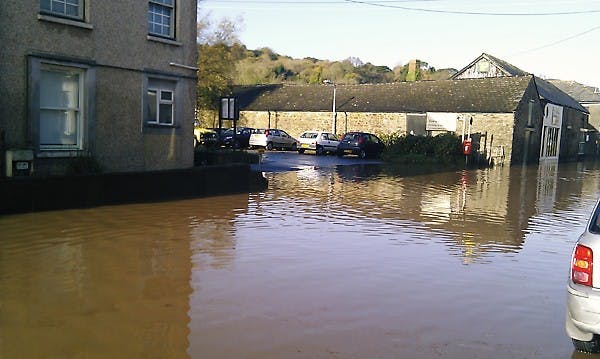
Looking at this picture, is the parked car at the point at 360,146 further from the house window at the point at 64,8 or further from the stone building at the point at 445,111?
the house window at the point at 64,8

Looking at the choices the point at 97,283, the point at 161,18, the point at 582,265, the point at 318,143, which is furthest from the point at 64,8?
the point at 318,143

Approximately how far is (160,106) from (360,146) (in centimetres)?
2131

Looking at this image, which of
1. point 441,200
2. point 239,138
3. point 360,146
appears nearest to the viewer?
point 441,200

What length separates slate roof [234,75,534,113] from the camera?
38625 mm

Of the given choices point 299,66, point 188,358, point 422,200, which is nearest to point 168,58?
point 422,200

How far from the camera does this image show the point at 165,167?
52.4ft

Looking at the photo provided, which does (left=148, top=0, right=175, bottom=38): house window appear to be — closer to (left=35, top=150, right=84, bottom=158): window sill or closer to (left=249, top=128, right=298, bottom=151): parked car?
(left=35, top=150, right=84, bottom=158): window sill

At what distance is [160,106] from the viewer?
15.8 m

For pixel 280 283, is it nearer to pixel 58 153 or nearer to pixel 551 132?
pixel 58 153

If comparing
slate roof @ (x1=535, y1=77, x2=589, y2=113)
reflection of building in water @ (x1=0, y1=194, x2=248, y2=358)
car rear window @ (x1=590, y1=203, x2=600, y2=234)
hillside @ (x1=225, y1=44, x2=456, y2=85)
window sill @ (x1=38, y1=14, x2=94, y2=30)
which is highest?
hillside @ (x1=225, y1=44, x2=456, y2=85)

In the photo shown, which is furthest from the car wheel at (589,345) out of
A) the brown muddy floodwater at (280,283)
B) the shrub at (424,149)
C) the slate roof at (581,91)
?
the slate roof at (581,91)

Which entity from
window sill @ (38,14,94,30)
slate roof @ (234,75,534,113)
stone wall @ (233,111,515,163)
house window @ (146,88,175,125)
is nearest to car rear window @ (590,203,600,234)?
window sill @ (38,14,94,30)

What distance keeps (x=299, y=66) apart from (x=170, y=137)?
86.8 meters

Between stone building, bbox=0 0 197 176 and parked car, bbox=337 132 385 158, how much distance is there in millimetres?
20166
